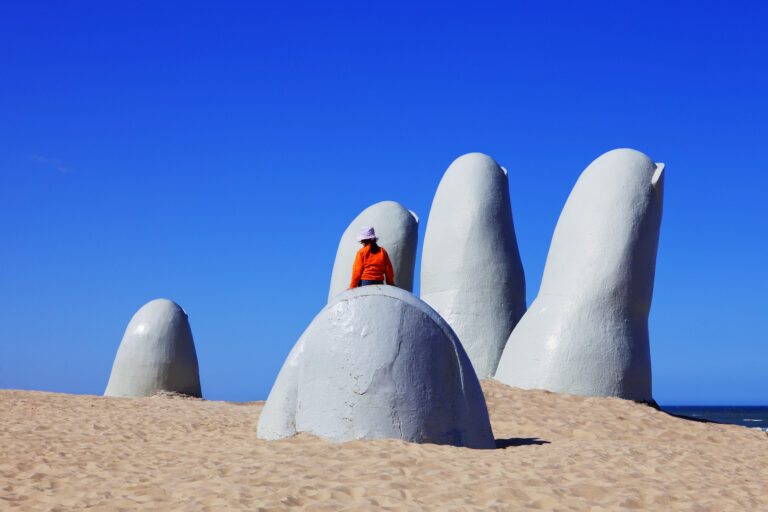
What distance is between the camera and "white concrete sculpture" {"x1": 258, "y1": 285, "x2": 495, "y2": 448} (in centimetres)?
593

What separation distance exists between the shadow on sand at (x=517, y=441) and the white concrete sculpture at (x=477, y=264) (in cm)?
A: 436

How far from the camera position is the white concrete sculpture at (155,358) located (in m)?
14.7

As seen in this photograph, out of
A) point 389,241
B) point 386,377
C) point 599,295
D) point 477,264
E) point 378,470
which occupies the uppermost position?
point 389,241

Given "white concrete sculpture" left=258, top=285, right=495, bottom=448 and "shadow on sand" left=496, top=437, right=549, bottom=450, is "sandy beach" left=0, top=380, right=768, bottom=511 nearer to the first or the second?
"shadow on sand" left=496, top=437, right=549, bottom=450

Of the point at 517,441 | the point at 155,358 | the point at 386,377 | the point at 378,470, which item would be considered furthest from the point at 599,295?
the point at 155,358

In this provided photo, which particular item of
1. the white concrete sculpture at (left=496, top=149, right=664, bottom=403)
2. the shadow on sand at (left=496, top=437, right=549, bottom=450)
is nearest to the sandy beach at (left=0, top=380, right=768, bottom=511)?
the shadow on sand at (left=496, top=437, right=549, bottom=450)

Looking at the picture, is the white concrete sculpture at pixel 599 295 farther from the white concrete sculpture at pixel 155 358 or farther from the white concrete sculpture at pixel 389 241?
the white concrete sculpture at pixel 155 358

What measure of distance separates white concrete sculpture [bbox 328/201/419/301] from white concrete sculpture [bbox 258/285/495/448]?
7.40 m

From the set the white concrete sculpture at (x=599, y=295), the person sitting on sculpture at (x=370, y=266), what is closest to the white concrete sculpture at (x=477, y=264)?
the white concrete sculpture at (x=599, y=295)

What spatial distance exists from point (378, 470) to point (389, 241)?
900 centimetres

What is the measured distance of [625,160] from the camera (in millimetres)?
11039

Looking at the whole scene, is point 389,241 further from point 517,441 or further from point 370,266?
point 517,441

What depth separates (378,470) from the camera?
5.00 m

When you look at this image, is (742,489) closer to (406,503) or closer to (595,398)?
(406,503)
